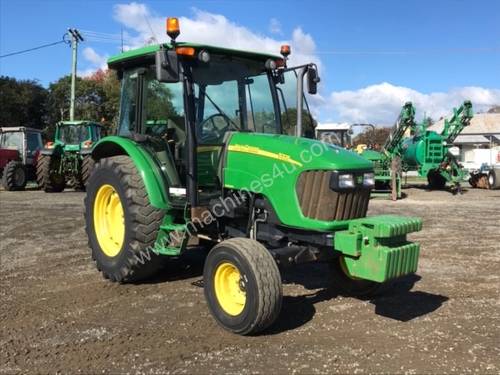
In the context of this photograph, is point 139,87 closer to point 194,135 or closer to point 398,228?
point 194,135

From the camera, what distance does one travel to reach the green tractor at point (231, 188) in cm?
419

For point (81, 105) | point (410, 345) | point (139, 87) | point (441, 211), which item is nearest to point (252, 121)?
point (139, 87)

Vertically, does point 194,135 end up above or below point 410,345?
above

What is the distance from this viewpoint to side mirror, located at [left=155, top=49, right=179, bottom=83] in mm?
4496

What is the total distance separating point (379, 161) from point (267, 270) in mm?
14812

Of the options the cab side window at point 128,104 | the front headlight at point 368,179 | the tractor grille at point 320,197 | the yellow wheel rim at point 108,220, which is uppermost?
the cab side window at point 128,104

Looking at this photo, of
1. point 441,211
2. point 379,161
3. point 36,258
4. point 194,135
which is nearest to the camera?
point 194,135

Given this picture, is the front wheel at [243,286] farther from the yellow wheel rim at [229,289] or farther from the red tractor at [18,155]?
the red tractor at [18,155]

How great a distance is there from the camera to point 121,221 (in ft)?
19.4

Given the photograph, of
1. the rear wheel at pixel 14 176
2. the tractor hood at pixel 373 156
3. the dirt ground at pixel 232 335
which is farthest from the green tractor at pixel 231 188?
the rear wheel at pixel 14 176

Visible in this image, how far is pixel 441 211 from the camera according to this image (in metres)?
12.4

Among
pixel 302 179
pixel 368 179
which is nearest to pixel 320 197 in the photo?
pixel 302 179

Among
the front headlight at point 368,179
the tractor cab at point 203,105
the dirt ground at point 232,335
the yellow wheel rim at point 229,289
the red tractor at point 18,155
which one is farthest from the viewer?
the red tractor at point 18,155

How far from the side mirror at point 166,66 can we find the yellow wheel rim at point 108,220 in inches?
70.6
